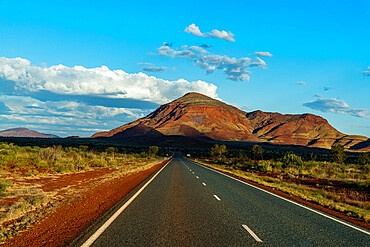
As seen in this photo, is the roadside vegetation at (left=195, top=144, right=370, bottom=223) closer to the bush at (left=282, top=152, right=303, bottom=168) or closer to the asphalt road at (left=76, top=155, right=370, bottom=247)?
the bush at (left=282, top=152, right=303, bottom=168)

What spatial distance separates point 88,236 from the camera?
612 cm

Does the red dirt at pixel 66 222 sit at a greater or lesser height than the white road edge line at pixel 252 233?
lesser

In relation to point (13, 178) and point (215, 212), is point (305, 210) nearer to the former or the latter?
point (215, 212)

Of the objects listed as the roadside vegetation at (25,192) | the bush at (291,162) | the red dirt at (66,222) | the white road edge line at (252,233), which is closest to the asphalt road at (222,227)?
the white road edge line at (252,233)

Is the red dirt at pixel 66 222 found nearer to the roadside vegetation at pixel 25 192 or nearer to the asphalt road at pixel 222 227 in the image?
the roadside vegetation at pixel 25 192

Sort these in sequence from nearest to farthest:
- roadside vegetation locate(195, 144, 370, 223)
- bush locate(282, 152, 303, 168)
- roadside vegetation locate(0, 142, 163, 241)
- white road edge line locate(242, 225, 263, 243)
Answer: white road edge line locate(242, 225, 263, 243) → roadside vegetation locate(0, 142, 163, 241) → roadside vegetation locate(195, 144, 370, 223) → bush locate(282, 152, 303, 168)

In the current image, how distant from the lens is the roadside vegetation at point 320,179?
44.9 feet

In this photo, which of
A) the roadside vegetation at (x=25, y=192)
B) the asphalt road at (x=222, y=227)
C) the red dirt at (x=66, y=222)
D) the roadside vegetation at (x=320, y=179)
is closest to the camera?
the red dirt at (x=66, y=222)

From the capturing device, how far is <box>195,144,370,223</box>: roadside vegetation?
1369 cm

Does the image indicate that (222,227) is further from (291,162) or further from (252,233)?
(291,162)

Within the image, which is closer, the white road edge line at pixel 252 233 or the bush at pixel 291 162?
the white road edge line at pixel 252 233

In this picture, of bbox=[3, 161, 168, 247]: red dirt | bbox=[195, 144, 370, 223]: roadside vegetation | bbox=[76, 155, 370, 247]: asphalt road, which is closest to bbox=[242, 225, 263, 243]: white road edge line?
bbox=[76, 155, 370, 247]: asphalt road

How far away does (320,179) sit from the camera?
26969 mm

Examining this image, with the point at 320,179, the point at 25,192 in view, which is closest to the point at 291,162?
the point at 320,179
